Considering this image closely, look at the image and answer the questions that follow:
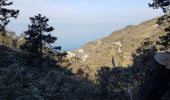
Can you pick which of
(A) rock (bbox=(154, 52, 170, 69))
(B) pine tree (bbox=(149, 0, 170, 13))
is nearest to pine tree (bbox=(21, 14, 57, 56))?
(B) pine tree (bbox=(149, 0, 170, 13))

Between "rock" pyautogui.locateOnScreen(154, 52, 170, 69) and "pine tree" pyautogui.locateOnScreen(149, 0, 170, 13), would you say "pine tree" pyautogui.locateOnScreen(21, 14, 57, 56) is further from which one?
"rock" pyautogui.locateOnScreen(154, 52, 170, 69)

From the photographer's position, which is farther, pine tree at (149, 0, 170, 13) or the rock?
pine tree at (149, 0, 170, 13)

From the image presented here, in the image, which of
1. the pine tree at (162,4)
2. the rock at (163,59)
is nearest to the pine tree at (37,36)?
the pine tree at (162,4)

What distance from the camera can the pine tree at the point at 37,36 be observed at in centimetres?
3969

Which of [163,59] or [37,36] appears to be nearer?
[163,59]

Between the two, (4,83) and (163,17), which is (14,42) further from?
(4,83)

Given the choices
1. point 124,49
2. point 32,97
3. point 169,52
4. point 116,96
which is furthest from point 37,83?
point 124,49

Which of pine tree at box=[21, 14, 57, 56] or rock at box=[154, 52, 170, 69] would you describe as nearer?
rock at box=[154, 52, 170, 69]

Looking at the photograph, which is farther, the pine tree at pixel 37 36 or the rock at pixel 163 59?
the pine tree at pixel 37 36

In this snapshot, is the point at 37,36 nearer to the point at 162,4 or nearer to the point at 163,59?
the point at 162,4

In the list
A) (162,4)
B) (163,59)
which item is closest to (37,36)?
(162,4)

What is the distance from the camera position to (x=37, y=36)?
40.7 m

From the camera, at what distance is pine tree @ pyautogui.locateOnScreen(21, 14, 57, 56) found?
3969cm

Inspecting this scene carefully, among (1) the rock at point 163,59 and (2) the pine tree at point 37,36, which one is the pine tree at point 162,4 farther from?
(1) the rock at point 163,59
